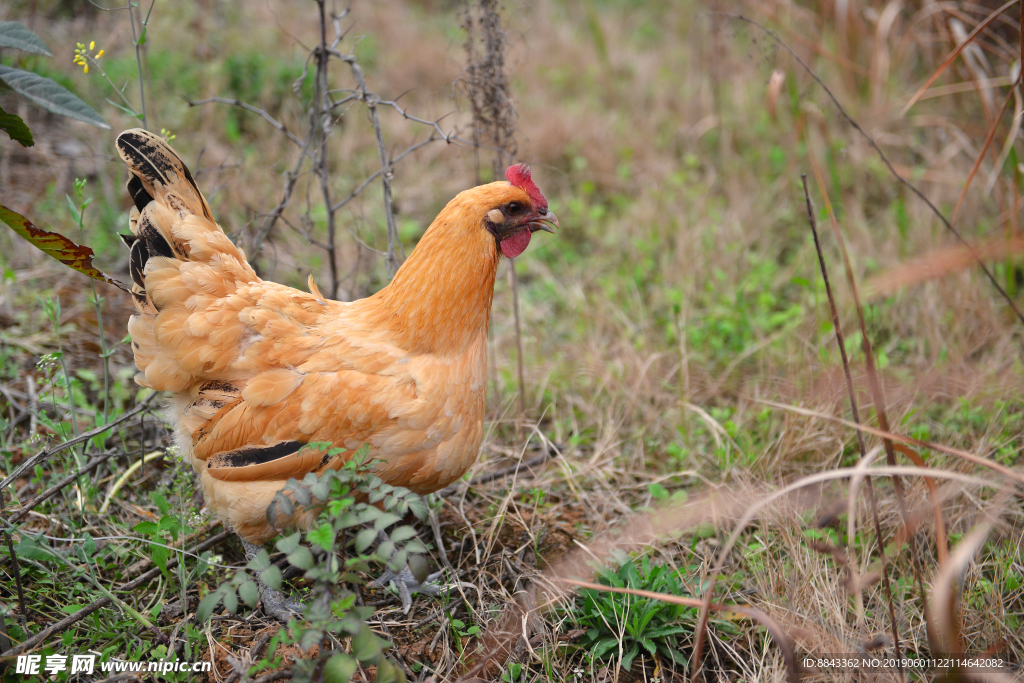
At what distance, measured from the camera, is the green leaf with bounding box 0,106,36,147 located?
190cm

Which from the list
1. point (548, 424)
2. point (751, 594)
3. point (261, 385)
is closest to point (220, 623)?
point (261, 385)

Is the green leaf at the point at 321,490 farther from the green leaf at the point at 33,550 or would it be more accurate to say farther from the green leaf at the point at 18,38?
the green leaf at the point at 18,38

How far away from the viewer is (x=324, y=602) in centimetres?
164

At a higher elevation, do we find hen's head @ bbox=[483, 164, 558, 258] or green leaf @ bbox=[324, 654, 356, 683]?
hen's head @ bbox=[483, 164, 558, 258]

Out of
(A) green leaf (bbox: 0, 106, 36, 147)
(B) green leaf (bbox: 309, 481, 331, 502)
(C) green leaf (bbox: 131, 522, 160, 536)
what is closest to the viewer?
(B) green leaf (bbox: 309, 481, 331, 502)

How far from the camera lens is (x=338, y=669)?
5.44 ft

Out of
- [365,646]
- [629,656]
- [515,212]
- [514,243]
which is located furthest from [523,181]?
[629,656]

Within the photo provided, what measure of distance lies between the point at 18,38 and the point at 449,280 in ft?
5.34

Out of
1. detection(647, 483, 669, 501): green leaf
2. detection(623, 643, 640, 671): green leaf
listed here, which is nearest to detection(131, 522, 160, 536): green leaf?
detection(623, 643, 640, 671): green leaf

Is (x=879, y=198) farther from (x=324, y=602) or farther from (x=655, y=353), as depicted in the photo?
(x=324, y=602)

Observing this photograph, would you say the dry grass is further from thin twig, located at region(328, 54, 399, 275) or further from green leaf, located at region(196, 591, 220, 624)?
green leaf, located at region(196, 591, 220, 624)

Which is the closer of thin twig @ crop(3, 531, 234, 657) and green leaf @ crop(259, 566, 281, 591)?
green leaf @ crop(259, 566, 281, 591)

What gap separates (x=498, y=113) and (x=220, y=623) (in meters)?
2.65

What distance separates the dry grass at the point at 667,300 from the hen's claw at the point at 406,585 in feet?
0.24
